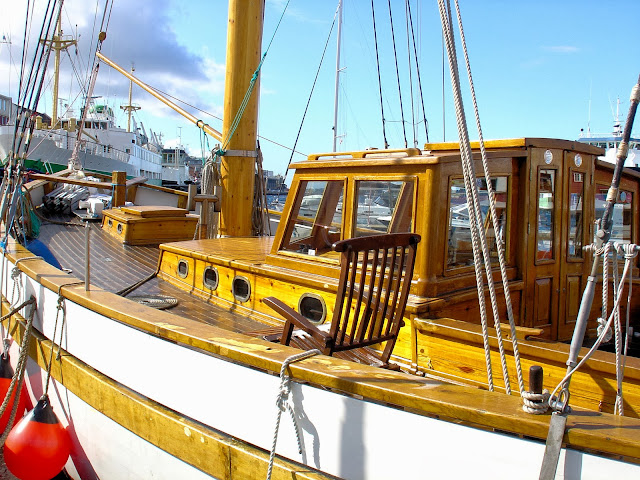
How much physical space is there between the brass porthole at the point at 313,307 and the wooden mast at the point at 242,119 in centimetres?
345

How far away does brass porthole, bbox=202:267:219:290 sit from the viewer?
17.7 ft

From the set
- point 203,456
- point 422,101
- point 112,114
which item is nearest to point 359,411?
point 203,456

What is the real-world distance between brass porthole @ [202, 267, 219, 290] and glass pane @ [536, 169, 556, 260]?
3.03 m

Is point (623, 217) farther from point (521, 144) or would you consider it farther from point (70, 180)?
point (70, 180)

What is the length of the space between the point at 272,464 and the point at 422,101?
7.65m

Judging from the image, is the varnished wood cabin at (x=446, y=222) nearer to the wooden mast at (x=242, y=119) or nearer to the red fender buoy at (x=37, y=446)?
the red fender buoy at (x=37, y=446)

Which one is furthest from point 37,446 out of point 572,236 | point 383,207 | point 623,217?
point 623,217

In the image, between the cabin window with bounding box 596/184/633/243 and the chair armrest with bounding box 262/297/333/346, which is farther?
the cabin window with bounding box 596/184/633/243

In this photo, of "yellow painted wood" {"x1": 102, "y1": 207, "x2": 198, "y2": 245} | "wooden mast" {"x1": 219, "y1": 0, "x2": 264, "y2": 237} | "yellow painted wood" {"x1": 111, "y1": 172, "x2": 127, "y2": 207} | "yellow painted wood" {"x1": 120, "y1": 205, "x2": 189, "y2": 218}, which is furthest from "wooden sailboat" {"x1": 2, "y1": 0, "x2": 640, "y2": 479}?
"yellow painted wood" {"x1": 111, "y1": 172, "x2": 127, "y2": 207}

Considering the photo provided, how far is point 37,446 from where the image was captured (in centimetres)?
393

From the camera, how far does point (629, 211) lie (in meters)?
5.21

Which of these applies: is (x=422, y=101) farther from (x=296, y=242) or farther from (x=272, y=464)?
(x=272, y=464)

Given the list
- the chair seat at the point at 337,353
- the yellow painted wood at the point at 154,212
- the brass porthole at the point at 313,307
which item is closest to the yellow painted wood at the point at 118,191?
the yellow painted wood at the point at 154,212

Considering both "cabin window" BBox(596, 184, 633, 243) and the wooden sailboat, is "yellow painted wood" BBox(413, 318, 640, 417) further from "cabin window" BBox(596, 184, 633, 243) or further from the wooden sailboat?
"cabin window" BBox(596, 184, 633, 243)
